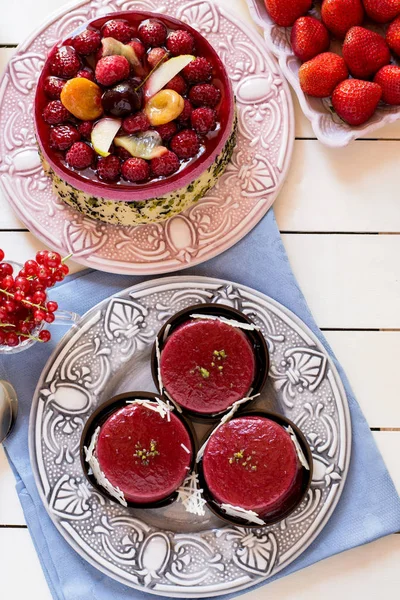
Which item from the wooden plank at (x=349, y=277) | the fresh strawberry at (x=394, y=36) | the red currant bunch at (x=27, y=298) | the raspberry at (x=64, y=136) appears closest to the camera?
the red currant bunch at (x=27, y=298)

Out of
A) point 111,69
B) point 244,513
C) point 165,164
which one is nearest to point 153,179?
point 165,164

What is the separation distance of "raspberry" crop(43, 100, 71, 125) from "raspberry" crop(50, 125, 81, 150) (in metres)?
0.02

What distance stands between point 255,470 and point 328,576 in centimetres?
39

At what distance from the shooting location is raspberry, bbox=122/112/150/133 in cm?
174

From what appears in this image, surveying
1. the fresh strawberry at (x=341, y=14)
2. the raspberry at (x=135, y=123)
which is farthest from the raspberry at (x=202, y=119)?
the fresh strawberry at (x=341, y=14)

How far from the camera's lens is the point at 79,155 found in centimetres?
175

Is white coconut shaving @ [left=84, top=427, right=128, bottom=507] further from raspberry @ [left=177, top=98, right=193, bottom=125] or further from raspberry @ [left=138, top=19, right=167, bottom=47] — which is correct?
raspberry @ [left=138, top=19, right=167, bottom=47]

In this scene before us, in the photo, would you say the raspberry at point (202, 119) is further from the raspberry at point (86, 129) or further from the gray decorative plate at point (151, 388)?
the gray decorative plate at point (151, 388)

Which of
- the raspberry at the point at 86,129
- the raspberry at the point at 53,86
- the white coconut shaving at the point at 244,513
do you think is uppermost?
the raspberry at the point at 53,86

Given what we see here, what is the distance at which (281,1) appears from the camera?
191 centimetres

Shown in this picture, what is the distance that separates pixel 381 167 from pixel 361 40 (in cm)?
35

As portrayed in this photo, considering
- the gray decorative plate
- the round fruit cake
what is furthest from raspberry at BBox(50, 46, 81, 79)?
the gray decorative plate

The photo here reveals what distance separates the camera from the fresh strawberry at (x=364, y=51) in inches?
73.5

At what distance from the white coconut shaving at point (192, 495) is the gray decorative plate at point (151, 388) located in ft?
0.28
